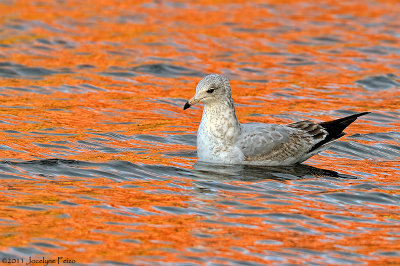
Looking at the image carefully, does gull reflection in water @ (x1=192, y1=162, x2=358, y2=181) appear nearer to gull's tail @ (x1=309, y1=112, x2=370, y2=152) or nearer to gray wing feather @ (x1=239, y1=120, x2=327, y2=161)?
gray wing feather @ (x1=239, y1=120, x2=327, y2=161)

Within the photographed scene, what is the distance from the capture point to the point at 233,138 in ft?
41.2

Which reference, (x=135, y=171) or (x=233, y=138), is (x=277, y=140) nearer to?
(x=233, y=138)

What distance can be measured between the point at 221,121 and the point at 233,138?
31 centimetres

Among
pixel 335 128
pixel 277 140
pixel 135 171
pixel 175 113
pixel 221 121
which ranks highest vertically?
pixel 221 121

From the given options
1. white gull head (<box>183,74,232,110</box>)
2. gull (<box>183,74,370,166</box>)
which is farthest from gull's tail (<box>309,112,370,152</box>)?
white gull head (<box>183,74,232,110</box>)

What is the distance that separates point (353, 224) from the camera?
32.8 feet

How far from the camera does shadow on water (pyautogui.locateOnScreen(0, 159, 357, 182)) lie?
1159 centimetres

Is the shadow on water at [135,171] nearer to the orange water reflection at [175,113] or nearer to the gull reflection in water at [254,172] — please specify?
the gull reflection in water at [254,172]

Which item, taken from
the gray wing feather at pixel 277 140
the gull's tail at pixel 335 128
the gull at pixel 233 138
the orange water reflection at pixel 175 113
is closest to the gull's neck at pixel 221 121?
the gull at pixel 233 138

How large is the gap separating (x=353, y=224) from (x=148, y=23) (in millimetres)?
14122

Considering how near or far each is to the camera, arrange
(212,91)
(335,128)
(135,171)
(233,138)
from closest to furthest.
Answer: (135,171)
(233,138)
(212,91)
(335,128)

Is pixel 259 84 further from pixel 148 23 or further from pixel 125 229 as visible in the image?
pixel 125 229

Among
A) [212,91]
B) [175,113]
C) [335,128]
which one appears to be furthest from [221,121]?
[175,113]

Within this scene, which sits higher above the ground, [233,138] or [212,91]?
[212,91]
